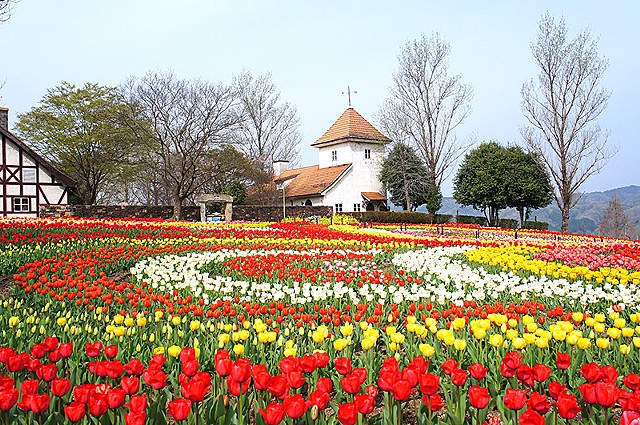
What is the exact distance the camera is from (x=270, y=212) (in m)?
34.1

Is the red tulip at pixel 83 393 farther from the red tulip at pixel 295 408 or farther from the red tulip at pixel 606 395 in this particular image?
the red tulip at pixel 606 395

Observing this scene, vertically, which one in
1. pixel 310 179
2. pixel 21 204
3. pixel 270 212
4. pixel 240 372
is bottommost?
pixel 240 372

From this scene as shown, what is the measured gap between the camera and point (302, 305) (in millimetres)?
5332

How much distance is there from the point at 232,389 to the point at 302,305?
2.97 metres

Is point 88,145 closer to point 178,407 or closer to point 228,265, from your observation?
point 228,265

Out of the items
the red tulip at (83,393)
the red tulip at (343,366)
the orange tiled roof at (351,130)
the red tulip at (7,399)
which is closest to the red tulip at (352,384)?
the red tulip at (343,366)

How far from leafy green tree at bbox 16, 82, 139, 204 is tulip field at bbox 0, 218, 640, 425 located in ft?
97.3

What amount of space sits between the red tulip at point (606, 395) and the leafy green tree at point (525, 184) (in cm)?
3634

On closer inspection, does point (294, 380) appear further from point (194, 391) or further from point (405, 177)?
point (405, 177)

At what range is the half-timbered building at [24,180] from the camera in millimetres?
29312

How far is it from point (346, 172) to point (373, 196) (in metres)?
2.72

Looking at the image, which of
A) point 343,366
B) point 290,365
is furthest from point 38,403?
point 343,366

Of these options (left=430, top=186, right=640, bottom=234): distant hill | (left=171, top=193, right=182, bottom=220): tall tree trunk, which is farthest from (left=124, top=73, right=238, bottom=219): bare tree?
(left=430, top=186, right=640, bottom=234): distant hill

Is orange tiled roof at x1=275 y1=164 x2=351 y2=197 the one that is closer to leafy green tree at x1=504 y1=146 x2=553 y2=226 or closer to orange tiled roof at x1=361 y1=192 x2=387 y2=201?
orange tiled roof at x1=361 y1=192 x2=387 y2=201
